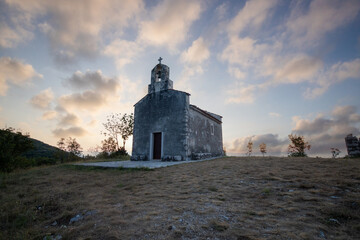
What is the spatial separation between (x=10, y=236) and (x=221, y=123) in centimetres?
2065

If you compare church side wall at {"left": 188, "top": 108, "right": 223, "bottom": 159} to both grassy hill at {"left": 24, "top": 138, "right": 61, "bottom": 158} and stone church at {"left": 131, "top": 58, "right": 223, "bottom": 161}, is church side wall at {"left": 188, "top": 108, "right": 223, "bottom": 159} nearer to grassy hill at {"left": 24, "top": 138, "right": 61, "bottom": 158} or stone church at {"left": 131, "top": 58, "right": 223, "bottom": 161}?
stone church at {"left": 131, "top": 58, "right": 223, "bottom": 161}

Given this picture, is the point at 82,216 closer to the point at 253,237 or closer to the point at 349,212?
the point at 253,237

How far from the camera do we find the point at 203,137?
53.5 ft

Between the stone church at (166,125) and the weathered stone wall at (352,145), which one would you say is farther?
the stone church at (166,125)

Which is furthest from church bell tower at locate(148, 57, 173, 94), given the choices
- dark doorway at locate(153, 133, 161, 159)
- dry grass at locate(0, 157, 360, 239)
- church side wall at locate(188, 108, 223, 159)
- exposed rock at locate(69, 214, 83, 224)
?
exposed rock at locate(69, 214, 83, 224)

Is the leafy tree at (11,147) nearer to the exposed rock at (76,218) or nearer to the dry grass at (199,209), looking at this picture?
the dry grass at (199,209)

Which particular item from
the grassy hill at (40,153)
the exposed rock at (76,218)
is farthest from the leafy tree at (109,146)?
the exposed rock at (76,218)

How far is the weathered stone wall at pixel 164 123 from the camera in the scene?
523 inches

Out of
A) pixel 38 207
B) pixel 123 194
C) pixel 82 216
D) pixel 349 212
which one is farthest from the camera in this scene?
pixel 123 194

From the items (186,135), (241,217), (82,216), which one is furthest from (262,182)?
(186,135)

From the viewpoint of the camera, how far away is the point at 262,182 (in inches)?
209

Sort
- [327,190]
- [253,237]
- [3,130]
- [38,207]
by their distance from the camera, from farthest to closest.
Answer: [3,130] < [38,207] < [327,190] < [253,237]

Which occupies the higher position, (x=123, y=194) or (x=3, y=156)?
(x=3, y=156)

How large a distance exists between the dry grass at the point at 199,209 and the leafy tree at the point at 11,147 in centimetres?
974
